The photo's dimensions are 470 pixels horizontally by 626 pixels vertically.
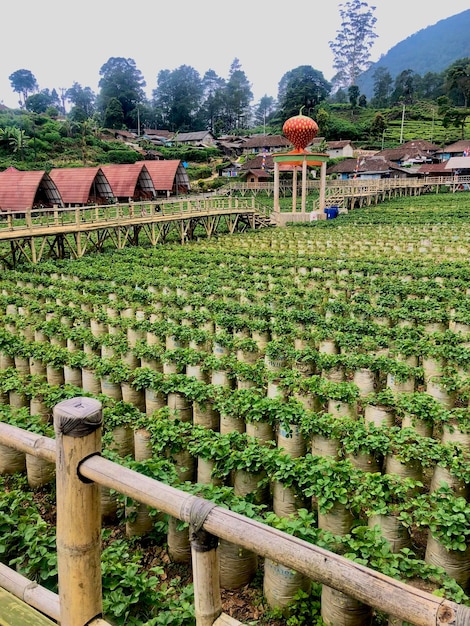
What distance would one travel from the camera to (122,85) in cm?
10319

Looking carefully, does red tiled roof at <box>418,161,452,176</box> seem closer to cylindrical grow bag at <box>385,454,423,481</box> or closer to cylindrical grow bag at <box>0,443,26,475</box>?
cylindrical grow bag at <box>385,454,423,481</box>

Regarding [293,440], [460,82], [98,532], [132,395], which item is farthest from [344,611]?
[460,82]

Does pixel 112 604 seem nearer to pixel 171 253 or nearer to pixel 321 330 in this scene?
pixel 321 330

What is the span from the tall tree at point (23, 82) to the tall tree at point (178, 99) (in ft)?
96.3

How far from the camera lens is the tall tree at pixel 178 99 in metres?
101

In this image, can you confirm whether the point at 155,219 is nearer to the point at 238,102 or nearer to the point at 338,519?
the point at 338,519

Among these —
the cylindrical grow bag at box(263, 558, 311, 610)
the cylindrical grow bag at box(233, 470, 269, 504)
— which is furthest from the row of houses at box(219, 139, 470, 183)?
the cylindrical grow bag at box(263, 558, 311, 610)

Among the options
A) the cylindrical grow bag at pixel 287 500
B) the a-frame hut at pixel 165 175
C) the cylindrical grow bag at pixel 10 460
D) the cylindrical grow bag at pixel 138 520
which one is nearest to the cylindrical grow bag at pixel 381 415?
the cylindrical grow bag at pixel 287 500

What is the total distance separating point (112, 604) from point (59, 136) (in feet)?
225

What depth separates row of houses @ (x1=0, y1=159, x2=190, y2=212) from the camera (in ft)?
97.5

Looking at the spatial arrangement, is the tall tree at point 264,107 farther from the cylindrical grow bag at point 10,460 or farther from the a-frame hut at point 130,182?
the cylindrical grow bag at point 10,460

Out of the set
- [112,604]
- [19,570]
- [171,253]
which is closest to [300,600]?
[112,604]

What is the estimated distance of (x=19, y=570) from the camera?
14.1 ft

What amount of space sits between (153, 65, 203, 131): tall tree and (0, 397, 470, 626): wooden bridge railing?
105 m
